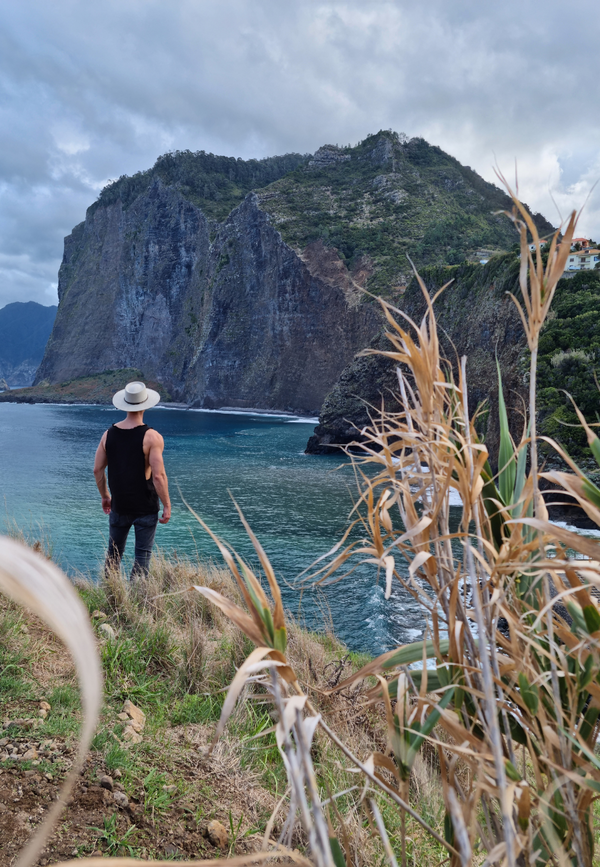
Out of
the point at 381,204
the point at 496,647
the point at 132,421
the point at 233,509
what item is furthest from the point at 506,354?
the point at 381,204

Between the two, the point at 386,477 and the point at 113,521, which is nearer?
the point at 386,477

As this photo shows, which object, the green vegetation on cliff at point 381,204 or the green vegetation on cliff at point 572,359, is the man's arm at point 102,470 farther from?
the green vegetation on cliff at point 381,204

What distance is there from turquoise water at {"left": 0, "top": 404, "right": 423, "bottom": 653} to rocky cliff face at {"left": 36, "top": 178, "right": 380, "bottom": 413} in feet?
79.2

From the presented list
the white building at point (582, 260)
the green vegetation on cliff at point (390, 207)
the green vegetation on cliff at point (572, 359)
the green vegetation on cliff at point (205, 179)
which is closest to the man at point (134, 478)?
the green vegetation on cliff at point (572, 359)

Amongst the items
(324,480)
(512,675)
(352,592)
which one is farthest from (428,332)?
(324,480)

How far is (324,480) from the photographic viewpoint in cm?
2077

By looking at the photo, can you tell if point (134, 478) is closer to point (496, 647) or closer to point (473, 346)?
point (496, 647)

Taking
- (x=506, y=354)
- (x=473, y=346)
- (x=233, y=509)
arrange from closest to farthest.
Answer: (x=233, y=509) → (x=506, y=354) → (x=473, y=346)

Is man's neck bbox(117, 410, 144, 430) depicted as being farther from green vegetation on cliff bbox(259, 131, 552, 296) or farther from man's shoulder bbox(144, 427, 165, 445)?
green vegetation on cliff bbox(259, 131, 552, 296)

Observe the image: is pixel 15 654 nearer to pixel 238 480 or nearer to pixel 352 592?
pixel 352 592

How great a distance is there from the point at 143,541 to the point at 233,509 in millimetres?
10620

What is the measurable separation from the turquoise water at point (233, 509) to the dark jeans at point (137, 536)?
389 mm

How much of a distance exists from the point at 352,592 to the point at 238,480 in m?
12.1

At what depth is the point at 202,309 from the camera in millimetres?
74688
